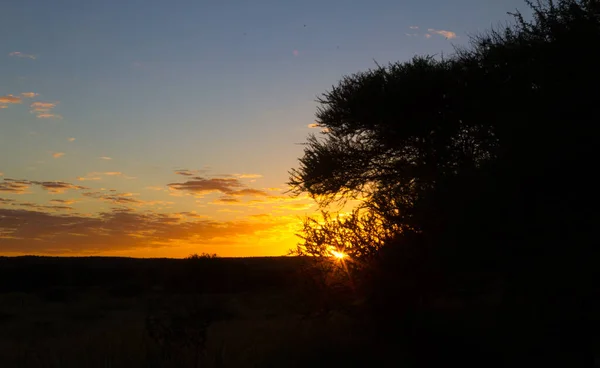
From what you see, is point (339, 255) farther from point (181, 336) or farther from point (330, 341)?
point (181, 336)

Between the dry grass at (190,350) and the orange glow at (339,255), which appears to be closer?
the dry grass at (190,350)

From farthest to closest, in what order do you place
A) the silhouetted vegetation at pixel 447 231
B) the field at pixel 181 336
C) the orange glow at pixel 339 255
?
the orange glow at pixel 339 255, the silhouetted vegetation at pixel 447 231, the field at pixel 181 336

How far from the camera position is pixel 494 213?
36.4 ft

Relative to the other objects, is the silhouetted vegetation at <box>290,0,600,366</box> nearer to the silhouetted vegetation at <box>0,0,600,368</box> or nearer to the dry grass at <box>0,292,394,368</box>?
the silhouetted vegetation at <box>0,0,600,368</box>

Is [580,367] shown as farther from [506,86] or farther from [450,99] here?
[450,99]

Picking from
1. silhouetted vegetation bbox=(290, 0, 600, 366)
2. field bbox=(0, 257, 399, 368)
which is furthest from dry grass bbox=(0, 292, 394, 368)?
silhouetted vegetation bbox=(290, 0, 600, 366)

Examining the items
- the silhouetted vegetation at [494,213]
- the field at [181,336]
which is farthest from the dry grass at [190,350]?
the silhouetted vegetation at [494,213]

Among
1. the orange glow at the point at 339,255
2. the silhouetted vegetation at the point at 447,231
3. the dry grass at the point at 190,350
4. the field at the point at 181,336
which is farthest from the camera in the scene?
the orange glow at the point at 339,255

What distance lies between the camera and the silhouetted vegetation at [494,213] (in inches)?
420

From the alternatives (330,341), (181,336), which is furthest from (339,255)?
(181,336)

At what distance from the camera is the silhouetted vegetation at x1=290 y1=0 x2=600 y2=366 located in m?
10.7

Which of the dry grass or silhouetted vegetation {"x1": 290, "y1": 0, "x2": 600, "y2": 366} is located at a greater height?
silhouetted vegetation {"x1": 290, "y1": 0, "x2": 600, "y2": 366}

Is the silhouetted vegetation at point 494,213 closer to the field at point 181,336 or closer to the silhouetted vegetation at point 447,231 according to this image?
the silhouetted vegetation at point 447,231

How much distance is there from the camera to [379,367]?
11.2 metres
